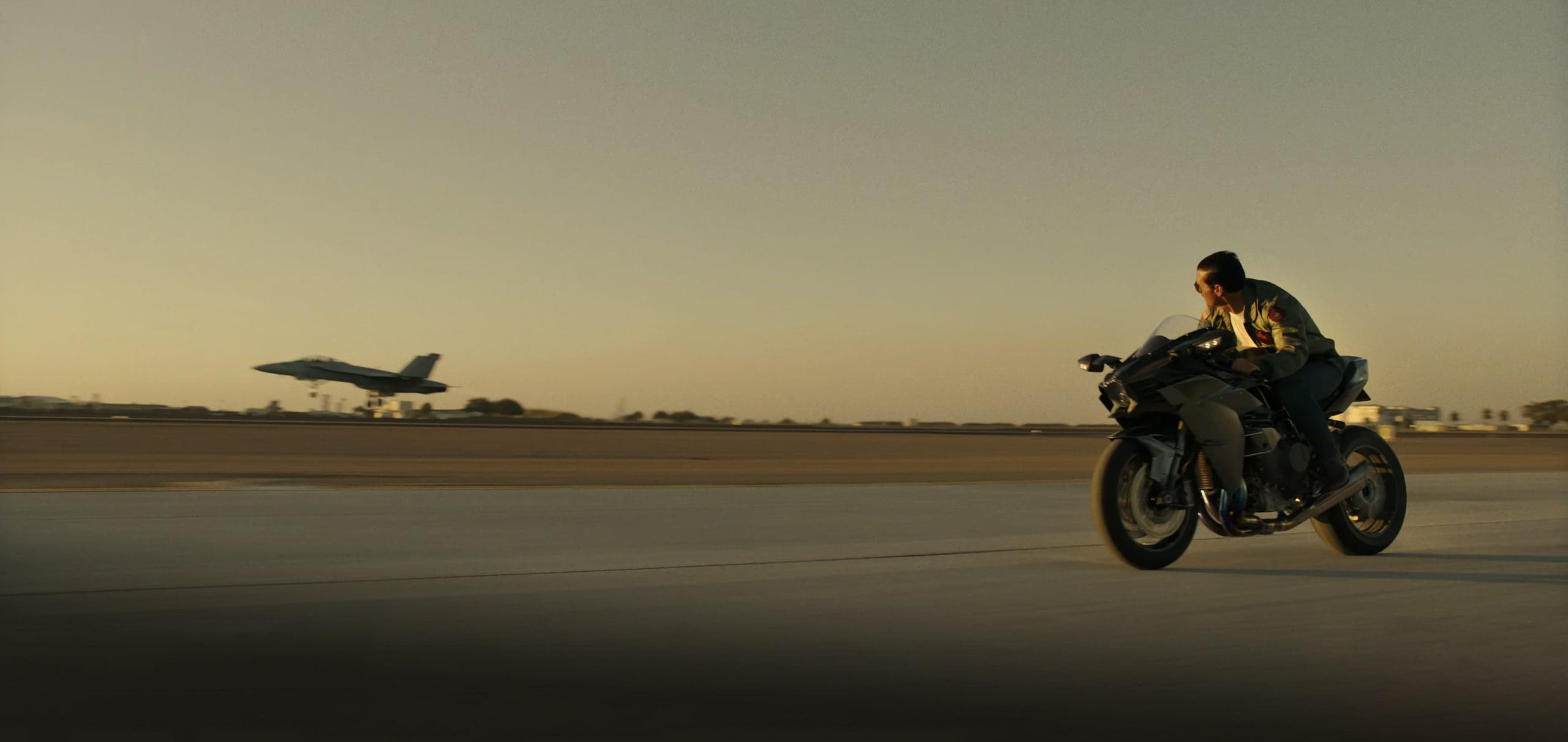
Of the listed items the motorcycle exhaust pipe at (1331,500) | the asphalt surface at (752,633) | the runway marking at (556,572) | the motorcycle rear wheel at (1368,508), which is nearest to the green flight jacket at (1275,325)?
the motorcycle exhaust pipe at (1331,500)

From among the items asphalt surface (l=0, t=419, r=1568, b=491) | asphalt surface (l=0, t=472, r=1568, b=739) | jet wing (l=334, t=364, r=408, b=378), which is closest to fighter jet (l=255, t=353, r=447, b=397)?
jet wing (l=334, t=364, r=408, b=378)

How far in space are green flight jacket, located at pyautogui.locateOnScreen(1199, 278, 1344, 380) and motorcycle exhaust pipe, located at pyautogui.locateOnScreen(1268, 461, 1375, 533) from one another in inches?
30.2

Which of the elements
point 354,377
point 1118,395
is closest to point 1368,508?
point 1118,395

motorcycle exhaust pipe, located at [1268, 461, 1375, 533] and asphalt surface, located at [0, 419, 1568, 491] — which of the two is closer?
motorcycle exhaust pipe, located at [1268, 461, 1375, 533]

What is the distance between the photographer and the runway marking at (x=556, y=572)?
5832mm

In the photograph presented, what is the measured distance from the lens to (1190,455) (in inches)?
294

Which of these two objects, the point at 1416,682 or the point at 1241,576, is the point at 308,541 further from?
the point at 1416,682

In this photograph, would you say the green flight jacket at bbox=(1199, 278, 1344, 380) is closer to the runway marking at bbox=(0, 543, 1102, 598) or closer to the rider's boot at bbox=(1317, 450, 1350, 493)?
the rider's boot at bbox=(1317, 450, 1350, 493)

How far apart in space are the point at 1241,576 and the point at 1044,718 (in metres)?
3.77

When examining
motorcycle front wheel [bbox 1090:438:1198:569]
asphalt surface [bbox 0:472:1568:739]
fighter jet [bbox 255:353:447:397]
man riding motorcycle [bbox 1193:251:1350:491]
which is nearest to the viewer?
asphalt surface [bbox 0:472:1568:739]

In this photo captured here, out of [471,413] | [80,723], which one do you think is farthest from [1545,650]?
[471,413]

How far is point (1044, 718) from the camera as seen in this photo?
3.59m

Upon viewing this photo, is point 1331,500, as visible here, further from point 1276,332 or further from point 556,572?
point 556,572

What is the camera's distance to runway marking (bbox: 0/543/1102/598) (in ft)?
19.1
